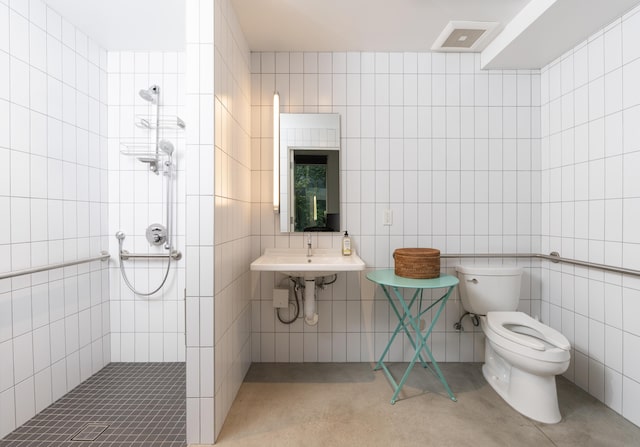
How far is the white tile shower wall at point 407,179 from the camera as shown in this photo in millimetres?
2332

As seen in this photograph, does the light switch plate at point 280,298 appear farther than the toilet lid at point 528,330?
Yes

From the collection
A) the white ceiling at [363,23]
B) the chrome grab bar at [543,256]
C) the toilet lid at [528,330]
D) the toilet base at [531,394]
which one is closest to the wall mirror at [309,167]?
the white ceiling at [363,23]

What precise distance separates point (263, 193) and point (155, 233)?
0.86 metres

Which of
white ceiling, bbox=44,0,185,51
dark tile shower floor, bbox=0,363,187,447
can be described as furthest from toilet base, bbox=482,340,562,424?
white ceiling, bbox=44,0,185,51

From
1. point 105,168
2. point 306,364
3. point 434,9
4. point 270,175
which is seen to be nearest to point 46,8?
point 105,168

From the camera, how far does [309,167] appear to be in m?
2.31

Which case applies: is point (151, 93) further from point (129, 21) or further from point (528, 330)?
point (528, 330)

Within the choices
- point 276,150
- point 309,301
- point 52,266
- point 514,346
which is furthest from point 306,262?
point 52,266

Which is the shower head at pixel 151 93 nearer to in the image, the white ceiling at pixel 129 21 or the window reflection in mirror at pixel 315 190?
the white ceiling at pixel 129 21

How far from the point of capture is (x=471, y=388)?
2.01 meters

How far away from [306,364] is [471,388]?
3.80ft

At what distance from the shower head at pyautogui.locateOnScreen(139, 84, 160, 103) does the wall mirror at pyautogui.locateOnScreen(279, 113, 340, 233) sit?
0.92m

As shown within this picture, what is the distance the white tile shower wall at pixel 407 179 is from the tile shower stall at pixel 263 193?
2 cm

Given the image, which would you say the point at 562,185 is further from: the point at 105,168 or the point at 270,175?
the point at 105,168
